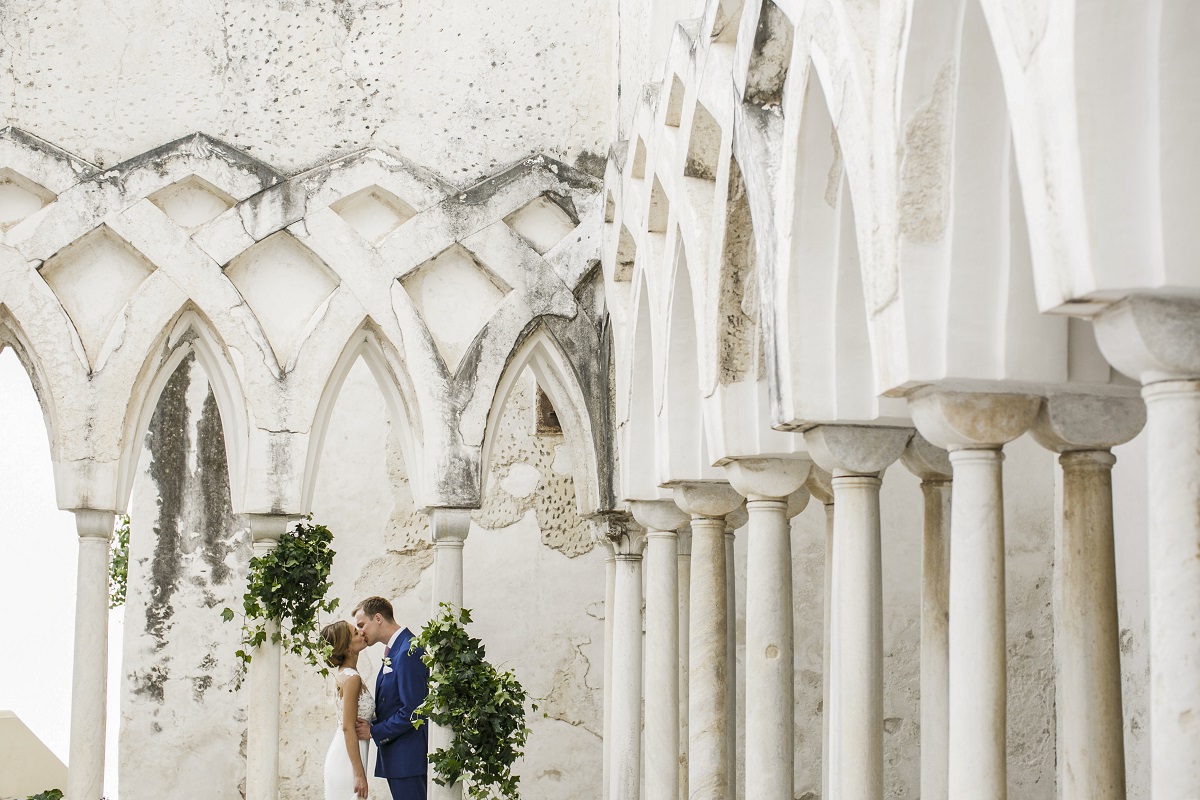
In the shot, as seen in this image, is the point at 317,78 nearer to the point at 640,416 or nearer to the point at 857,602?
the point at 640,416

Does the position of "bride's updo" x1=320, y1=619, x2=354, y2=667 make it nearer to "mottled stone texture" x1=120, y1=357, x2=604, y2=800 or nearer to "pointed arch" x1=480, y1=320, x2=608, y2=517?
"pointed arch" x1=480, y1=320, x2=608, y2=517

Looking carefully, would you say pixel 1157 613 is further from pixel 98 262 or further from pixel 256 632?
pixel 98 262

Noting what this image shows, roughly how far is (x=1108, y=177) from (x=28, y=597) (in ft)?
45.2

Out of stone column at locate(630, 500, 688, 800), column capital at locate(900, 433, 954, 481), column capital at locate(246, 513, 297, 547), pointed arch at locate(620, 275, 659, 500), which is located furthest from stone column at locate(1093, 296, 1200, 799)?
column capital at locate(246, 513, 297, 547)

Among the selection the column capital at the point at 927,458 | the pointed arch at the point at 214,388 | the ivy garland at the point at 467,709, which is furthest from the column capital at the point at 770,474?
the pointed arch at the point at 214,388

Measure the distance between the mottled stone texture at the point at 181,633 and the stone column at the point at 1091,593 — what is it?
24.6 ft

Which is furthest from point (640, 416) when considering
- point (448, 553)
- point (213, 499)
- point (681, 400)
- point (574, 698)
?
point (213, 499)

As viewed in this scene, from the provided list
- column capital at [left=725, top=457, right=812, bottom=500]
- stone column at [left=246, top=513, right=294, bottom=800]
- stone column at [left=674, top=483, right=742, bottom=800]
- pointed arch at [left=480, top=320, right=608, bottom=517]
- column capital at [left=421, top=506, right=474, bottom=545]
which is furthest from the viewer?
pointed arch at [left=480, top=320, right=608, bottom=517]

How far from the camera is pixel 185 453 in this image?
10.6m

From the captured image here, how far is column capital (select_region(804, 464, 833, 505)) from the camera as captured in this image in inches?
251

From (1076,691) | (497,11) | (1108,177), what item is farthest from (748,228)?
(497,11)

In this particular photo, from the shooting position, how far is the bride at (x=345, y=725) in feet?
21.7

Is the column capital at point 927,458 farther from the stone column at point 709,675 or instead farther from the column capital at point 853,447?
the stone column at point 709,675

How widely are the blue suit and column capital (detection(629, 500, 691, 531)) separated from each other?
1312mm
